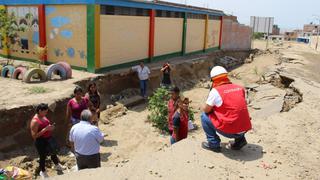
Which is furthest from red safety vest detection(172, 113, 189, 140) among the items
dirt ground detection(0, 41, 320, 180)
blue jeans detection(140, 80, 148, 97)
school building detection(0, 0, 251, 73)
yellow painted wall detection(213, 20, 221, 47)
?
yellow painted wall detection(213, 20, 221, 47)

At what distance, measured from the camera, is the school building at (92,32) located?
Answer: 45.5 ft

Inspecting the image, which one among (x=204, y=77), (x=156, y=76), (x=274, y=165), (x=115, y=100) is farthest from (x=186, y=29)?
(x=274, y=165)

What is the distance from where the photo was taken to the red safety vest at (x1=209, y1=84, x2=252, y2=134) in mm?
5230

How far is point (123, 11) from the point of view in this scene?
15461 millimetres

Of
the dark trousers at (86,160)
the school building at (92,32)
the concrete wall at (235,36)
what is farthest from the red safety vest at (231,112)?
the concrete wall at (235,36)

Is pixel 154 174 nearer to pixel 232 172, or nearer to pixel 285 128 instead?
pixel 232 172

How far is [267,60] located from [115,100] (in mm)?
17007

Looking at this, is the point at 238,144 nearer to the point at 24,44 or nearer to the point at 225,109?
the point at 225,109

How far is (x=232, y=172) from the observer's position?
5.05m

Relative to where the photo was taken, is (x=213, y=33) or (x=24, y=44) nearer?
(x=24, y=44)

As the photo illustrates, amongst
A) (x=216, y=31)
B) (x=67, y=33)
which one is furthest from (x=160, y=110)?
(x=216, y=31)

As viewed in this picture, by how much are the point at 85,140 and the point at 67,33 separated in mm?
9919

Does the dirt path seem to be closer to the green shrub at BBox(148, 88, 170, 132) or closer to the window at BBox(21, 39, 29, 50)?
the green shrub at BBox(148, 88, 170, 132)

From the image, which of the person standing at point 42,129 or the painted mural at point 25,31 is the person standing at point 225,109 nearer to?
the person standing at point 42,129
